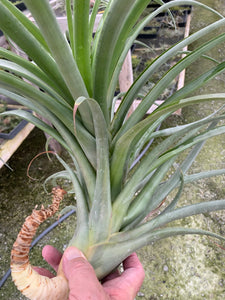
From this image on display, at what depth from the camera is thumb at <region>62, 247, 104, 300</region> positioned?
0.44m

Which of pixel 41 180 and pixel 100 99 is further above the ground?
pixel 100 99

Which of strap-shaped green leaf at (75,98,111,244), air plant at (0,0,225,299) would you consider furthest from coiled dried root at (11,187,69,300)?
strap-shaped green leaf at (75,98,111,244)

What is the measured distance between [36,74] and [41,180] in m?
1.05

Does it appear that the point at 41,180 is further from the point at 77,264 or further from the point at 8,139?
the point at 77,264

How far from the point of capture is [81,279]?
436 millimetres

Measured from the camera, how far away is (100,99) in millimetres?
416

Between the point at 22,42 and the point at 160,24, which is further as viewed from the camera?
the point at 160,24

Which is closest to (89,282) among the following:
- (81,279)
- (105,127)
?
(81,279)

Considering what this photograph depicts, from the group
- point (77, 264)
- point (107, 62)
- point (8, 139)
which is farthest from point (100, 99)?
point (8, 139)

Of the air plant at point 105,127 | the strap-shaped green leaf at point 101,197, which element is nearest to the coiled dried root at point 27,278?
the air plant at point 105,127

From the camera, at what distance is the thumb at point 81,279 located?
436 mm

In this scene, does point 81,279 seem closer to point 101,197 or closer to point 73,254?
point 73,254

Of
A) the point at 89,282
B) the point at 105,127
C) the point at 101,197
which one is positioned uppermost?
the point at 105,127

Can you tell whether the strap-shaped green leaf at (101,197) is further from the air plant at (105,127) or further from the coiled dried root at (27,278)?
the coiled dried root at (27,278)
